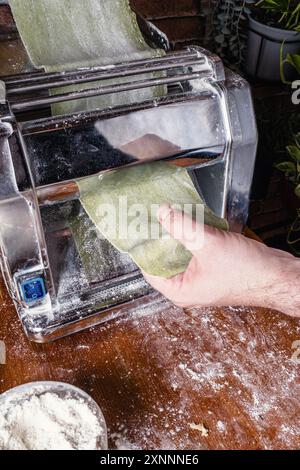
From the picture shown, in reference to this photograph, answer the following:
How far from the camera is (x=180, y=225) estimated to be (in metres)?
0.81

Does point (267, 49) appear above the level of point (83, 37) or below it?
below

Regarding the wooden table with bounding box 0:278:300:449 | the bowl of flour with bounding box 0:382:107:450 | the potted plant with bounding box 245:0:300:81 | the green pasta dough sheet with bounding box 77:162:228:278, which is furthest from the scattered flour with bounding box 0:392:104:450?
the potted plant with bounding box 245:0:300:81

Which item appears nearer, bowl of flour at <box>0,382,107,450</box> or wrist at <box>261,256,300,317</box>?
bowl of flour at <box>0,382,107,450</box>

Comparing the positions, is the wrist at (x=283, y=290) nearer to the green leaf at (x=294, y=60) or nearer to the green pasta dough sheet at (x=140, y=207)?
the green pasta dough sheet at (x=140, y=207)

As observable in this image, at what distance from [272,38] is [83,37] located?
3.27 feet

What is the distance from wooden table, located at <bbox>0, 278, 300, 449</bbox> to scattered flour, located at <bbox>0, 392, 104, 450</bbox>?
12 centimetres

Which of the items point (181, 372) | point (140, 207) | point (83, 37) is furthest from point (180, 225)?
point (83, 37)

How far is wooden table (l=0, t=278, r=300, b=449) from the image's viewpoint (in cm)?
81

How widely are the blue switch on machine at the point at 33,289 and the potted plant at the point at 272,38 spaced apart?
4.24 feet

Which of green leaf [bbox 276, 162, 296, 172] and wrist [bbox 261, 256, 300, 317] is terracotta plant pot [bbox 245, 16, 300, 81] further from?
wrist [bbox 261, 256, 300, 317]

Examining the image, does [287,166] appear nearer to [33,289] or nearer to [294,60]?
[294,60]

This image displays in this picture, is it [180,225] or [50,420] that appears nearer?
[50,420]

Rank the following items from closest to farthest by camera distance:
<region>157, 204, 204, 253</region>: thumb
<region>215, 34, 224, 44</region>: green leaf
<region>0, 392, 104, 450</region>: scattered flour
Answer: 1. <region>0, 392, 104, 450</region>: scattered flour
2. <region>157, 204, 204, 253</region>: thumb
3. <region>215, 34, 224, 44</region>: green leaf

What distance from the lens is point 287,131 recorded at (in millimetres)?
1988
